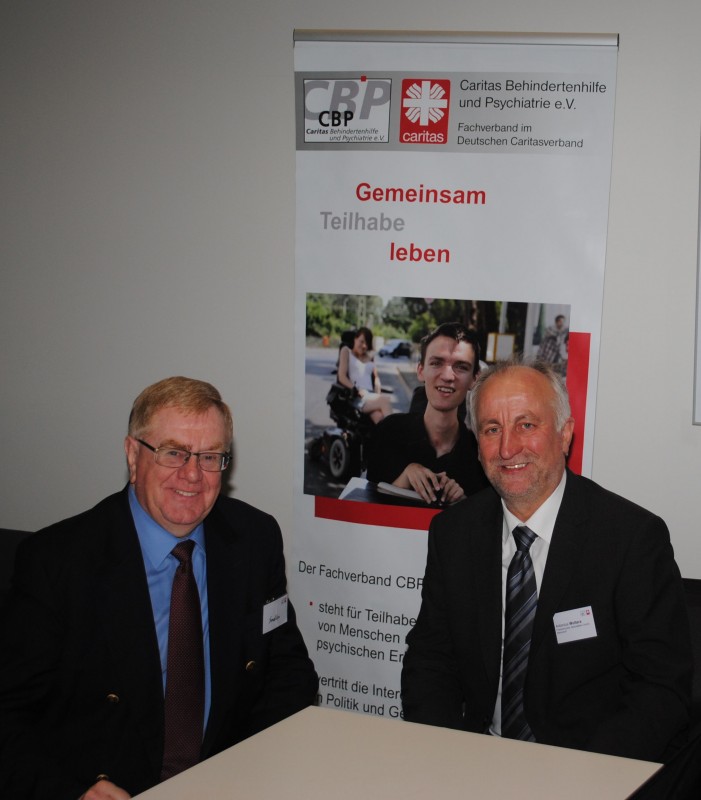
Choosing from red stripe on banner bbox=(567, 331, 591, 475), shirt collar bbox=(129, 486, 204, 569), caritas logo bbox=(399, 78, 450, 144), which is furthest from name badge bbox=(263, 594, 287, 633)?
caritas logo bbox=(399, 78, 450, 144)

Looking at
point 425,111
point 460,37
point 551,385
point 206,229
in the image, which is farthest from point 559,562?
point 206,229

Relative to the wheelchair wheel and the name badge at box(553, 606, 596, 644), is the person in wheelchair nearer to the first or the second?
the wheelchair wheel

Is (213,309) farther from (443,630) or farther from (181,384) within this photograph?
(443,630)

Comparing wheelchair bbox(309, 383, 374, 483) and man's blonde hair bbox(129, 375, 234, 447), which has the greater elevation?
man's blonde hair bbox(129, 375, 234, 447)

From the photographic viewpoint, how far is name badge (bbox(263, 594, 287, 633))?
8.17ft

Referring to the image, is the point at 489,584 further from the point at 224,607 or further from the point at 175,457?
the point at 175,457

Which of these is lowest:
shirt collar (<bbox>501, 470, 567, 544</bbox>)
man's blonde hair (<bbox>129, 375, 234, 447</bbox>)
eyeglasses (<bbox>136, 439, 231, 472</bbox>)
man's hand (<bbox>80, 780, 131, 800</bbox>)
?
man's hand (<bbox>80, 780, 131, 800</bbox>)

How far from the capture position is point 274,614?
8.27ft

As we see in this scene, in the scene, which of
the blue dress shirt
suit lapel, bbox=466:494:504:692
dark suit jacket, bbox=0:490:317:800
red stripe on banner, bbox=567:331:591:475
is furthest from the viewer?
red stripe on banner, bbox=567:331:591:475

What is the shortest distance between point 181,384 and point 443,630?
105cm

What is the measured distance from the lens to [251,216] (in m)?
3.55

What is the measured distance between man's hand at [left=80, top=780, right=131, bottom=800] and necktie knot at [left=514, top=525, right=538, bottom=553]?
3.86 feet

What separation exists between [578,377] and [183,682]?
5.56ft

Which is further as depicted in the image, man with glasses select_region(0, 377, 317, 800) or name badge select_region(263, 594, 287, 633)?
name badge select_region(263, 594, 287, 633)
